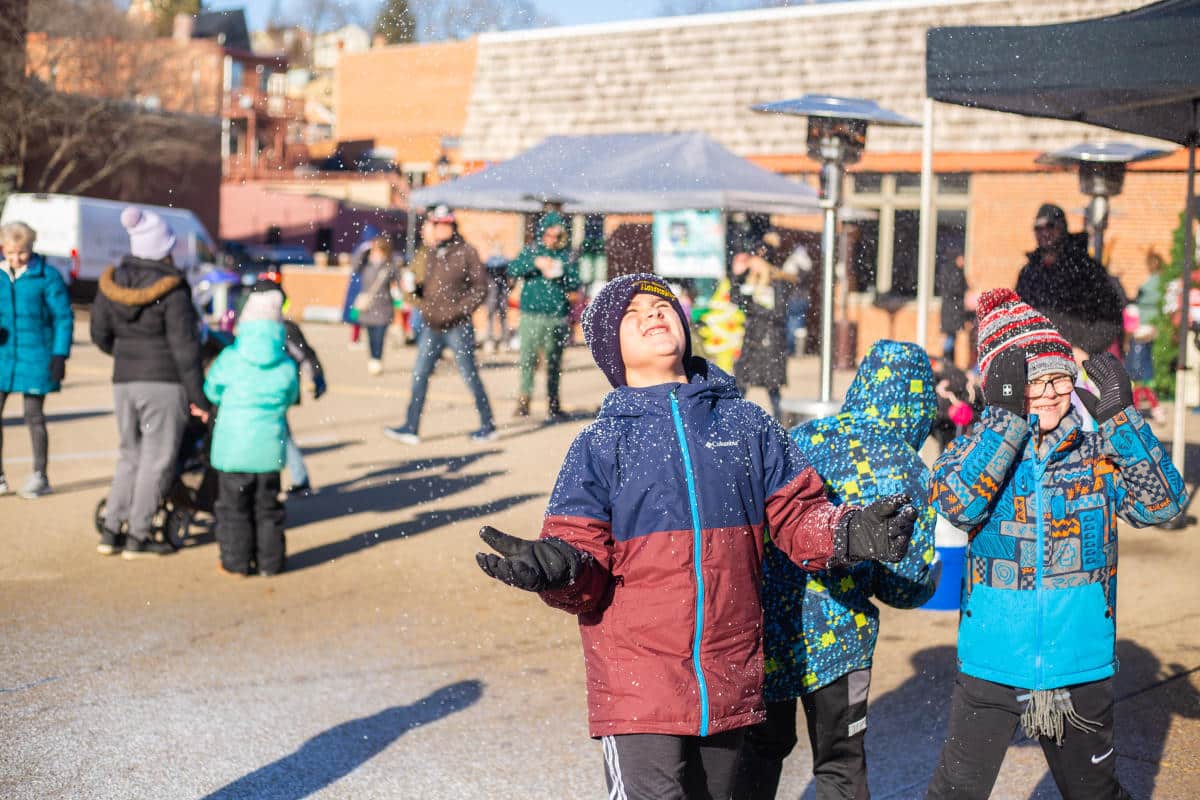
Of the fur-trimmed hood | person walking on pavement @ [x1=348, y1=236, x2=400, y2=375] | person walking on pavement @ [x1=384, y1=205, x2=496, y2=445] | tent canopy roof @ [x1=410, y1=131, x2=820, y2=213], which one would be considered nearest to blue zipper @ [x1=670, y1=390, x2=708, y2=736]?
the fur-trimmed hood

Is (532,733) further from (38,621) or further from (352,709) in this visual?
(38,621)

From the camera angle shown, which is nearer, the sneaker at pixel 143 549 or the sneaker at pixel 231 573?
the sneaker at pixel 231 573

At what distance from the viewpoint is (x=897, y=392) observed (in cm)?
377

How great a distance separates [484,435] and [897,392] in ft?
28.2

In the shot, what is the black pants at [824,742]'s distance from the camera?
11.9ft

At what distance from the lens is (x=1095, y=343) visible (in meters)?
7.67

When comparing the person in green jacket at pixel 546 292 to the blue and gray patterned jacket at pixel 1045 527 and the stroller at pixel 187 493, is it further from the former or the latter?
the blue and gray patterned jacket at pixel 1045 527

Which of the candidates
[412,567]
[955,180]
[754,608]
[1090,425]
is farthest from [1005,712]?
[955,180]

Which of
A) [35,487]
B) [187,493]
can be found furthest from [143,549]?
[35,487]

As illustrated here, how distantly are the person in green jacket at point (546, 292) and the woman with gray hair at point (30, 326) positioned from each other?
4772mm

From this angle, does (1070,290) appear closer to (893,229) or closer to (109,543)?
(109,543)

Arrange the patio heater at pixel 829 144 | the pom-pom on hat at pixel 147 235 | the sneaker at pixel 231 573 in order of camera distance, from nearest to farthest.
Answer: the sneaker at pixel 231 573 < the pom-pom on hat at pixel 147 235 < the patio heater at pixel 829 144

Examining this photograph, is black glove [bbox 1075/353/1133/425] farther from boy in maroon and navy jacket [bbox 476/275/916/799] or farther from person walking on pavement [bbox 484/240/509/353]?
person walking on pavement [bbox 484/240/509/353]

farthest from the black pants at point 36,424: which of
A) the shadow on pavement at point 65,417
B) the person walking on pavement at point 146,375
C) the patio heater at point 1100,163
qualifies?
the patio heater at point 1100,163
